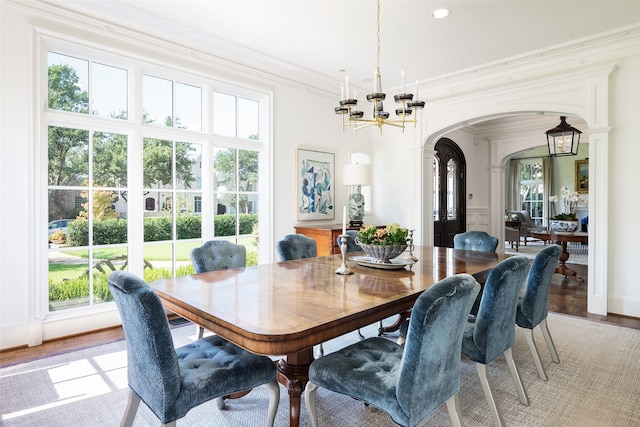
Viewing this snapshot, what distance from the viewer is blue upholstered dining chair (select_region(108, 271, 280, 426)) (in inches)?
56.2

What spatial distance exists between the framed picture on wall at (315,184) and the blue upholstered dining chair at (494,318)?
326 centimetres

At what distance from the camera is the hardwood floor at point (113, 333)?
2896 mm

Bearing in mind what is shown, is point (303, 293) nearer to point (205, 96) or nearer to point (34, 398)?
point (34, 398)

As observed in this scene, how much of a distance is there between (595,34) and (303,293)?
13.5 ft

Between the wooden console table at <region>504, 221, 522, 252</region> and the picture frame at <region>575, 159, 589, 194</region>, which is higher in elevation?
the picture frame at <region>575, 159, 589, 194</region>

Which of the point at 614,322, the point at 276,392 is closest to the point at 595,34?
the point at 614,322

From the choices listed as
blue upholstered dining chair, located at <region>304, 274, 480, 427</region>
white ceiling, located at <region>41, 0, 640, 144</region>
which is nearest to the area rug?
blue upholstered dining chair, located at <region>304, 274, 480, 427</region>

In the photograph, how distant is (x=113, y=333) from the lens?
3428 millimetres

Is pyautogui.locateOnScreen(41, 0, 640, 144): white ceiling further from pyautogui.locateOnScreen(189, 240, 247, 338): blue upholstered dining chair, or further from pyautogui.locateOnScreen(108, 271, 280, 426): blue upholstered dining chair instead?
pyautogui.locateOnScreen(108, 271, 280, 426): blue upholstered dining chair

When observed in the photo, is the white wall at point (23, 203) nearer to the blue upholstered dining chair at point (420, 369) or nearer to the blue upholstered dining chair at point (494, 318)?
the blue upholstered dining chair at point (420, 369)

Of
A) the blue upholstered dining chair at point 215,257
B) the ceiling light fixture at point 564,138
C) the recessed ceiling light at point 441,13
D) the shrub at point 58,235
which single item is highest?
the recessed ceiling light at point 441,13

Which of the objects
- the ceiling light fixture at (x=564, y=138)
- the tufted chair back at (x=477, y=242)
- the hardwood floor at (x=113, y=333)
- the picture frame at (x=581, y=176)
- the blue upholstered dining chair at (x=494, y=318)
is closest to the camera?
the blue upholstered dining chair at (x=494, y=318)

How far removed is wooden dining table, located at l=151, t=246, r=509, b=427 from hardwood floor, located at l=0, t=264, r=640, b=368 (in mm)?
1591

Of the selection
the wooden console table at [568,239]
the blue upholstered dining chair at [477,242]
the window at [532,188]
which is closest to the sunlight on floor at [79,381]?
the blue upholstered dining chair at [477,242]
